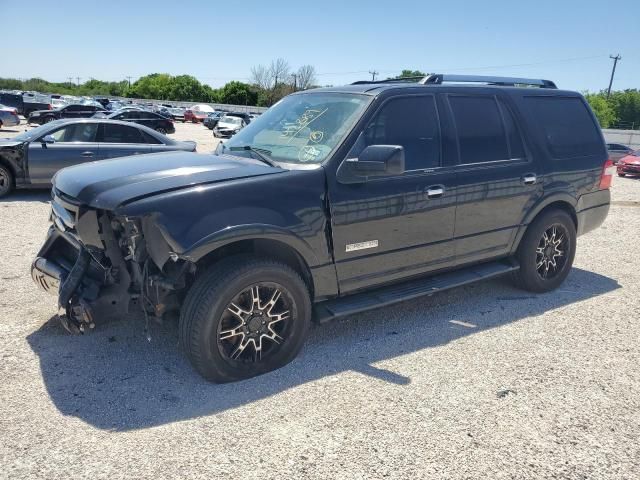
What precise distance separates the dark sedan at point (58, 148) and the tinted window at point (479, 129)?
21.5ft

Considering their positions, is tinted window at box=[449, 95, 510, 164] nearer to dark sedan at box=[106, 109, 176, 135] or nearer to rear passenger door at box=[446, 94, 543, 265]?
rear passenger door at box=[446, 94, 543, 265]

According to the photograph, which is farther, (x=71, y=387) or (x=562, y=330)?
(x=562, y=330)

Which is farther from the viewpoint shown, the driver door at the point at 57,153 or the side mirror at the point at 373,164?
the driver door at the point at 57,153

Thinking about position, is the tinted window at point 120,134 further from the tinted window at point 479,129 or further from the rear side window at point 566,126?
the rear side window at point 566,126

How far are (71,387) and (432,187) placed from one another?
296 centimetres

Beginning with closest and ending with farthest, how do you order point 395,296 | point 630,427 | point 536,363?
point 630,427, point 536,363, point 395,296

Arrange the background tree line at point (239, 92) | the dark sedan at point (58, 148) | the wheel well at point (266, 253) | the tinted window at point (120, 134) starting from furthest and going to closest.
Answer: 1. the background tree line at point (239, 92)
2. the tinted window at point (120, 134)
3. the dark sedan at point (58, 148)
4. the wheel well at point (266, 253)

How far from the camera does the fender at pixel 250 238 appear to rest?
311cm

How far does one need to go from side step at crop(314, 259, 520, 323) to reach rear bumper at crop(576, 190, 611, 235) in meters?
1.00

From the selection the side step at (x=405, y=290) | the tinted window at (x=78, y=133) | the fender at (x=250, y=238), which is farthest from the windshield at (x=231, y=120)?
the fender at (x=250, y=238)

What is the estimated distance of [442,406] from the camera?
10.6 ft

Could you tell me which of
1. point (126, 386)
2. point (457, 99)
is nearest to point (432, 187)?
point (457, 99)

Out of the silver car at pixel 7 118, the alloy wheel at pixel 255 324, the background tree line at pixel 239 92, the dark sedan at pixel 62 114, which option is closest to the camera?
the alloy wheel at pixel 255 324

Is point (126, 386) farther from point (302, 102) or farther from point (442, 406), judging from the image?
point (302, 102)
